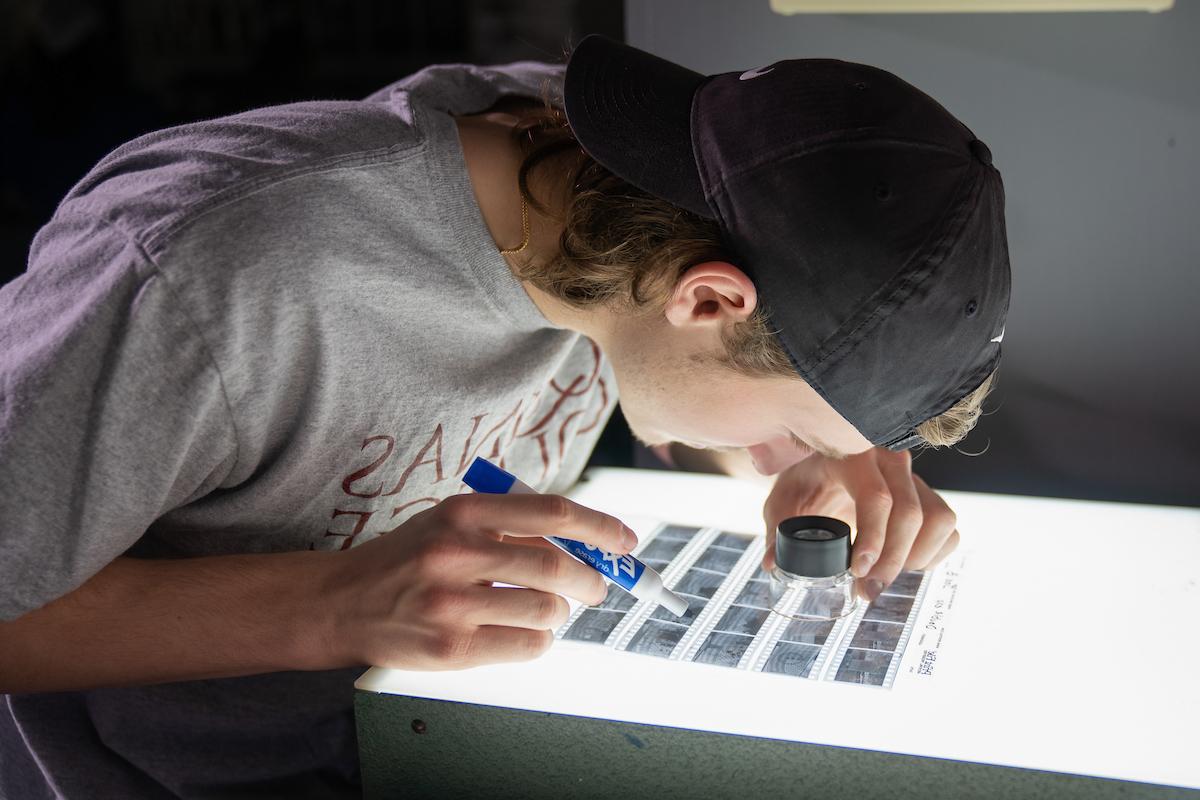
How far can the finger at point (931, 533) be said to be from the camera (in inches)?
39.4

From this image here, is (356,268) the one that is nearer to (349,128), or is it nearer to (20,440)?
(349,128)

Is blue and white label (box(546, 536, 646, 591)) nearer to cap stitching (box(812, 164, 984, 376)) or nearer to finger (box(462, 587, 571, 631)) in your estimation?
finger (box(462, 587, 571, 631))

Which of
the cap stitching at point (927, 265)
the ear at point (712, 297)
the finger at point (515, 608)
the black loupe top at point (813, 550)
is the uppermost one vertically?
the cap stitching at point (927, 265)

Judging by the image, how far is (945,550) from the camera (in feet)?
3.37

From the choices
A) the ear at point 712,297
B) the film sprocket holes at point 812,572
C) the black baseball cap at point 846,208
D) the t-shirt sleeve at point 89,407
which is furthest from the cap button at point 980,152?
the t-shirt sleeve at point 89,407

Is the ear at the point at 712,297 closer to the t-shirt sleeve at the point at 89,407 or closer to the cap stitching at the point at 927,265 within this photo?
the cap stitching at the point at 927,265

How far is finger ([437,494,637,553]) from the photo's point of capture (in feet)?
2.62

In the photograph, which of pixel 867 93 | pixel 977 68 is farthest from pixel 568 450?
pixel 977 68

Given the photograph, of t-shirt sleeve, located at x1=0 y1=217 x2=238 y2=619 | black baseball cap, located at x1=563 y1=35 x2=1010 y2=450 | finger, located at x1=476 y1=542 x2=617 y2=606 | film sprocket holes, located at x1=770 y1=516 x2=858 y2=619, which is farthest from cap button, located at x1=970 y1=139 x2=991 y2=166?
t-shirt sleeve, located at x1=0 y1=217 x2=238 y2=619

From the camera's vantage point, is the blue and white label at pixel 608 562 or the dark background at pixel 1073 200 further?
the dark background at pixel 1073 200

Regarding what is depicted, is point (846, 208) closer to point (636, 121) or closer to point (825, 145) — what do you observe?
point (825, 145)

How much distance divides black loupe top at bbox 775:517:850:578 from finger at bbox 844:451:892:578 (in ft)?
0.07

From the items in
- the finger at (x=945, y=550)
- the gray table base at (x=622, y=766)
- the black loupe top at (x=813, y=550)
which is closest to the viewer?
the gray table base at (x=622, y=766)

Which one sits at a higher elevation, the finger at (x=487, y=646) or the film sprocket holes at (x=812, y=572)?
the finger at (x=487, y=646)
